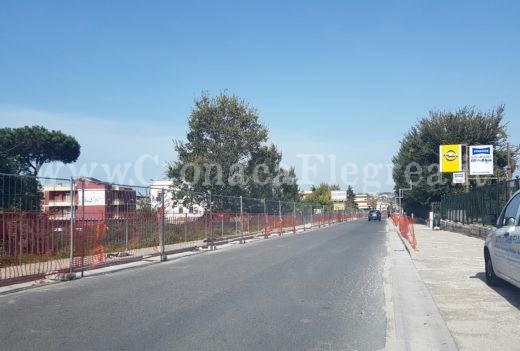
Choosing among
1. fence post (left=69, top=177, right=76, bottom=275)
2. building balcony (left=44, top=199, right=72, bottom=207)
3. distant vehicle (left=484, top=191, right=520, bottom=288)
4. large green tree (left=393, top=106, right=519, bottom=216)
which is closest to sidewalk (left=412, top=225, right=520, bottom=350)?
distant vehicle (left=484, top=191, right=520, bottom=288)

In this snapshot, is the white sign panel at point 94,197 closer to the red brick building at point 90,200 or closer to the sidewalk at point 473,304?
the red brick building at point 90,200

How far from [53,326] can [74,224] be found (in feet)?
18.8

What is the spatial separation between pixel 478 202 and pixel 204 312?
69.6 feet

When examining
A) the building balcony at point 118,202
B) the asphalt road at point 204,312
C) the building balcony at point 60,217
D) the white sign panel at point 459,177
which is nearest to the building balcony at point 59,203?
the building balcony at point 60,217

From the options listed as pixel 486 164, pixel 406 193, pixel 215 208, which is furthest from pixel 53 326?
pixel 406 193

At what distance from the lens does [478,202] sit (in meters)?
25.9

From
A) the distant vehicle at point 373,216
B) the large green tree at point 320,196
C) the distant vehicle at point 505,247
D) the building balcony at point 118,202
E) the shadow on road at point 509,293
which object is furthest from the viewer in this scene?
the large green tree at point 320,196

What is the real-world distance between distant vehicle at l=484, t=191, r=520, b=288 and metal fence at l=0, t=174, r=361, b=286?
8.77 metres

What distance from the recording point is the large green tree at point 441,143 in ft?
158

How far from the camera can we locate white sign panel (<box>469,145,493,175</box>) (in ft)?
132

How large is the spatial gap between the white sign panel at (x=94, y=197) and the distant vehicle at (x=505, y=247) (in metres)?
9.13

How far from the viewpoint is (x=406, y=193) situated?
55312mm

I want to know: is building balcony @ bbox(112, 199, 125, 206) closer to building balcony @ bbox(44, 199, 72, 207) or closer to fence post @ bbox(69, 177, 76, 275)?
building balcony @ bbox(44, 199, 72, 207)

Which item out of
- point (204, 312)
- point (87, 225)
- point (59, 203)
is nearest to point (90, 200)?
point (87, 225)
